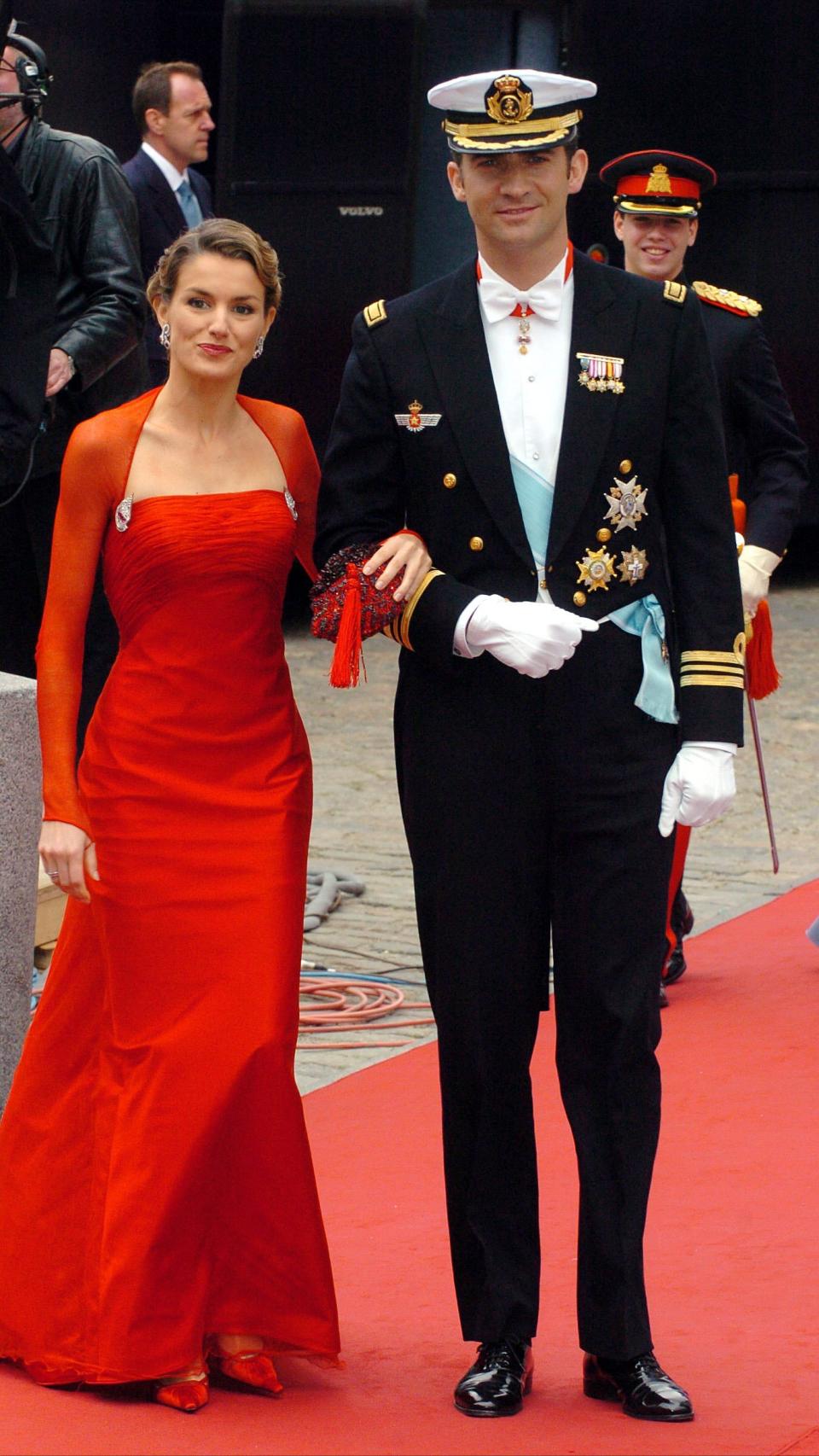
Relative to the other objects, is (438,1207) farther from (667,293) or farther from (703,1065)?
(667,293)

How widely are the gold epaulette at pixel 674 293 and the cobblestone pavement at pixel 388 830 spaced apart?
2.42 meters

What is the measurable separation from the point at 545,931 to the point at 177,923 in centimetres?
58

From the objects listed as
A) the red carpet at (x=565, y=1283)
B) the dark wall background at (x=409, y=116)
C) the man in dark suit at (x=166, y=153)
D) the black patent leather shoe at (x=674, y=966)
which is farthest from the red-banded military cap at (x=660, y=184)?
the dark wall background at (x=409, y=116)

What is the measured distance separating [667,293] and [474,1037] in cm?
118

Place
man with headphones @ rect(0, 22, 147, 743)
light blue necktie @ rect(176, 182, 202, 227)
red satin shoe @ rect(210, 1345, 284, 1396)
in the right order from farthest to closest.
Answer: light blue necktie @ rect(176, 182, 202, 227) < man with headphones @ rect(0, 22, 147, 743) < red satin shoe @ rect(210, 1345, 284, 1396)

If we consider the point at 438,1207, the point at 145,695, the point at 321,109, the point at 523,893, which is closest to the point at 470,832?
the point at 523,893

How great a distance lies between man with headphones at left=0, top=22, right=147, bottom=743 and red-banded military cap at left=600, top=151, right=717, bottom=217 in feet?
4.15

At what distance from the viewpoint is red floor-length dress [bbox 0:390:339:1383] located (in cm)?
374

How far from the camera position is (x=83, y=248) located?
20.4 feet

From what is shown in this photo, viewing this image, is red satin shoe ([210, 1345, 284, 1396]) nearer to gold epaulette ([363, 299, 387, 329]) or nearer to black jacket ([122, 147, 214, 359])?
gold epaulette ([363, 299, 387, 329])

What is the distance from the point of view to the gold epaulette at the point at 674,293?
12.2 feet

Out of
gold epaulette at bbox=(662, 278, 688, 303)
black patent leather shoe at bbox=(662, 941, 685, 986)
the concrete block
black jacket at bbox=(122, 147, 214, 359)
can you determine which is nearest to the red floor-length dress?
gold epaulette at bbox=(662, 278, 688, 303)

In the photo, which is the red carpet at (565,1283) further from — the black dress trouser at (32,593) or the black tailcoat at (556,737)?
the black dress trouser at (32,593)

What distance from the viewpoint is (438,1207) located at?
470 cm
